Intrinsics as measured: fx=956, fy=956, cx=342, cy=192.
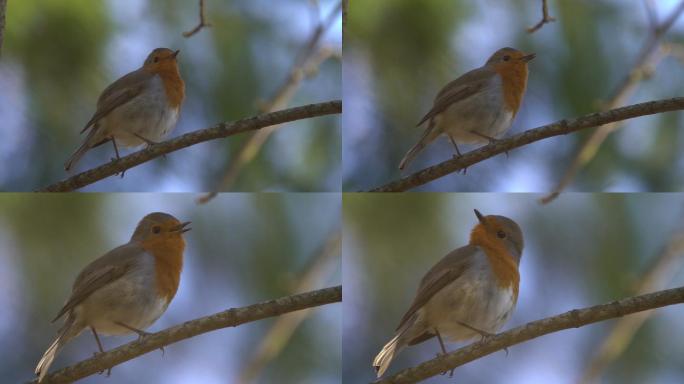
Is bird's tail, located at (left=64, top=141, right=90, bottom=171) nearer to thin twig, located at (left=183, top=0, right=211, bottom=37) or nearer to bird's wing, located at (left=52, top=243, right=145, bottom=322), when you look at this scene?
bird's wing, located at (left=52, top=243, right=145, bottom=322)

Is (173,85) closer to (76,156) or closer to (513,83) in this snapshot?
(76,156)

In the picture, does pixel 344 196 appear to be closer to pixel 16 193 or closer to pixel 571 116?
pixel 571 116

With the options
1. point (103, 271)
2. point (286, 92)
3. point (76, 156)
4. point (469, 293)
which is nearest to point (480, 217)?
point (469, 293)

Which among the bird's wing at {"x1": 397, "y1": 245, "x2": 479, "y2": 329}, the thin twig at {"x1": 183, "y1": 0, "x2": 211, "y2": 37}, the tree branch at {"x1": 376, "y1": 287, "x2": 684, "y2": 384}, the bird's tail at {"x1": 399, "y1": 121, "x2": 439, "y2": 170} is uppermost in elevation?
the thin twig at {"x1": 183, "y1": 0, "x2": 211, "y2": 37}

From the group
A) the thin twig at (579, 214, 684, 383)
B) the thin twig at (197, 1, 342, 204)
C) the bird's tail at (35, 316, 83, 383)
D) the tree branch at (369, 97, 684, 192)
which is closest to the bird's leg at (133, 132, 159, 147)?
the thin twig at (197, 1, 342, 204)

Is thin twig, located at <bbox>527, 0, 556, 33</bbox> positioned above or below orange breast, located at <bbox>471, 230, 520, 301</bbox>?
above

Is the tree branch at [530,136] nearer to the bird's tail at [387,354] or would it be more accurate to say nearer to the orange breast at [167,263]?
the bird's tail at [387,354]
